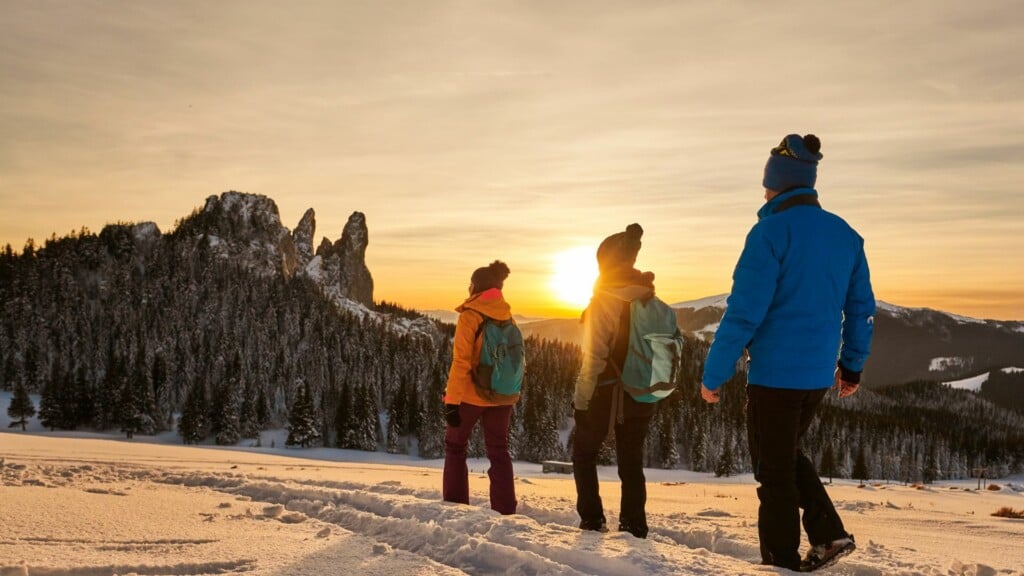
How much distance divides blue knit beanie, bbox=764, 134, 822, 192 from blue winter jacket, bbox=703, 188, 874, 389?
0.73 feet

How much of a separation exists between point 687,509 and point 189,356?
134m

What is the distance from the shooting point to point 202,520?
5648 mm

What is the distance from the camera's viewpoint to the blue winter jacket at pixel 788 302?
4.49 meters

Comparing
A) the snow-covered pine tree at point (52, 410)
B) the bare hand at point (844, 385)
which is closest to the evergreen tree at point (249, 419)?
the snow-covered pine tree at point (52, 410)

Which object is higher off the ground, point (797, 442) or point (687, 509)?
point (797, 442)

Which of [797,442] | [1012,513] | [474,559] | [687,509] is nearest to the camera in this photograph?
[474,559]

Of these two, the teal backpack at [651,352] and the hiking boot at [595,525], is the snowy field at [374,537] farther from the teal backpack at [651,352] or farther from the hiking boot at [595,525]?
the teal backpack at [651,352]

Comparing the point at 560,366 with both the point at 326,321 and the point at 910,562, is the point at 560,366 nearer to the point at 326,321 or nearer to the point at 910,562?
the point at 326,321

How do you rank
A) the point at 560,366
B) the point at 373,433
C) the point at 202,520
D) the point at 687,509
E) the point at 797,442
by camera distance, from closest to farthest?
the point at 797,442
the point at 202,520
the point at 687,509
the point at 373,433
the point at 560,366

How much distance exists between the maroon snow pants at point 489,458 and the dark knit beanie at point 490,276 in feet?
3.93

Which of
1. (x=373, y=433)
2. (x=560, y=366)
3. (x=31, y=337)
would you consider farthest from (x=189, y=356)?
(x=560, y=366)

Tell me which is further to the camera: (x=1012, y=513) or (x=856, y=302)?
(x=1012, y=513)

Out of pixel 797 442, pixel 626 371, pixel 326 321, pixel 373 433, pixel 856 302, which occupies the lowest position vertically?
pixel 373 433

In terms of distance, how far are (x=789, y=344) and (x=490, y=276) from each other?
11.1ft
